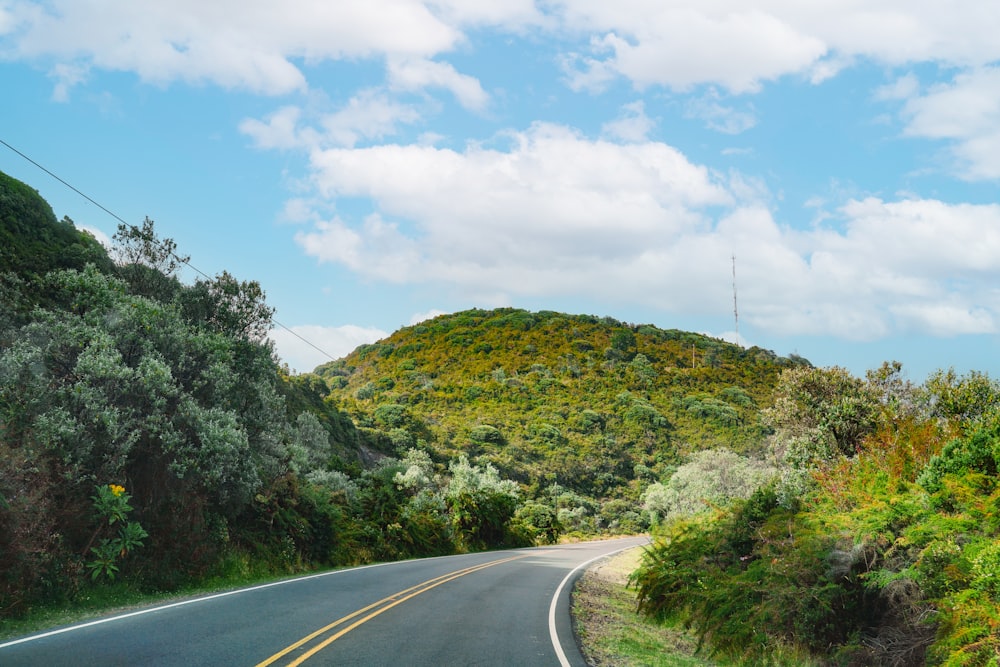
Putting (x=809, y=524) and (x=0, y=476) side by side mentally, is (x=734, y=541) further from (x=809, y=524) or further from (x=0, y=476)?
(x=0, y=476)

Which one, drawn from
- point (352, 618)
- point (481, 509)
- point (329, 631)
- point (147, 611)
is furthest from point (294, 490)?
point (481, 509)

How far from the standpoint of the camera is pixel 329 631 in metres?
9.93

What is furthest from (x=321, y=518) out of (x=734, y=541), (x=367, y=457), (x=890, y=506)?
(x=367, y=457)

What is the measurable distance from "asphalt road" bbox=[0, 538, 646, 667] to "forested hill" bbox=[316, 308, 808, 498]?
3892cm

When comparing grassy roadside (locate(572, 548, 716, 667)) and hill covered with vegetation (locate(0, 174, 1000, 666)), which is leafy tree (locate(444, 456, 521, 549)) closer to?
hill covered with vegetation (locate(0, 174, 1000, 666))

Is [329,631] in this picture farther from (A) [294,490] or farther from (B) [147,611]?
(A) [294,490]

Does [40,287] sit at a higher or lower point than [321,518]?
higher

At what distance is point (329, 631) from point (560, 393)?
249 feet

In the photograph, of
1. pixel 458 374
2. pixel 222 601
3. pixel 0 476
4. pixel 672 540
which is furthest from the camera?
pixel 458 374

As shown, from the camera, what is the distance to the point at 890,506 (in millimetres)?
9773

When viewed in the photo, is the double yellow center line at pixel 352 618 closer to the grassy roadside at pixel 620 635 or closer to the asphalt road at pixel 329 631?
the asphalt road at pixel 329 631

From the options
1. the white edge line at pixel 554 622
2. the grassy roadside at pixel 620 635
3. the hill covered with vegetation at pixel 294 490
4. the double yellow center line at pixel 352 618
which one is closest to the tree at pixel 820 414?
the hill covered with vegetation at pixel 294 490

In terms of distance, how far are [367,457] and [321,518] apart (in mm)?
25927

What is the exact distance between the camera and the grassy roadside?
11023 mm
